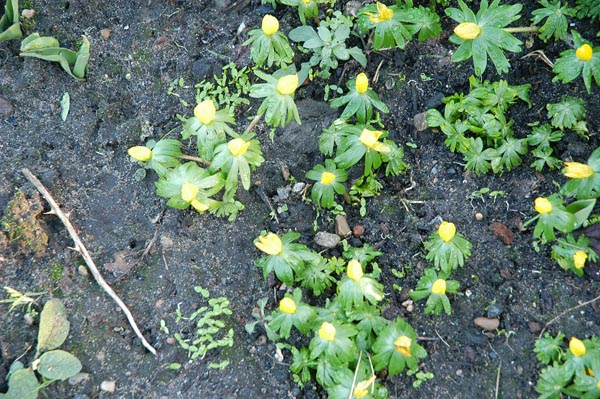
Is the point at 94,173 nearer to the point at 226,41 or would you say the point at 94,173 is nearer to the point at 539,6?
the point at 226,41

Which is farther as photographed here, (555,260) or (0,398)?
(555,260)

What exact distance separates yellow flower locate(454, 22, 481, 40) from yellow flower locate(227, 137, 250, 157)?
3.42 ft

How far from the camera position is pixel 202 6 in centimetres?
332

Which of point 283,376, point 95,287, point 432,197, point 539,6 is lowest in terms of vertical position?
point 283,376

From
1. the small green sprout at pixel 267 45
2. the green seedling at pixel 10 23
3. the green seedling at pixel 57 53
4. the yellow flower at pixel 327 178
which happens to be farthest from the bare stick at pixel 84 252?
the small green sprout at pixel 267 45

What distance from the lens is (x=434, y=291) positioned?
260 cm

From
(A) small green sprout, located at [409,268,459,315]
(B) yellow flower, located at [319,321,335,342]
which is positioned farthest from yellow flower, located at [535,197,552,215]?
(B) yellow flower, located at [319,321,335,342]

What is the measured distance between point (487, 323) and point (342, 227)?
2.56 ft

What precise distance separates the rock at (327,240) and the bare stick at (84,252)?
0.89 meters

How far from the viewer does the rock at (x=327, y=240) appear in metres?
2.87

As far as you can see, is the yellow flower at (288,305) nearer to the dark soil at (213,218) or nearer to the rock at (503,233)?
the dark soil at (213,218)

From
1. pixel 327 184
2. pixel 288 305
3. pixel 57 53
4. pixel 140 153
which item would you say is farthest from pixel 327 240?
pixel 57 53

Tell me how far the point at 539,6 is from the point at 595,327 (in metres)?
1.62

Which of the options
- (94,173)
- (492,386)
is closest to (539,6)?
(492,386)
